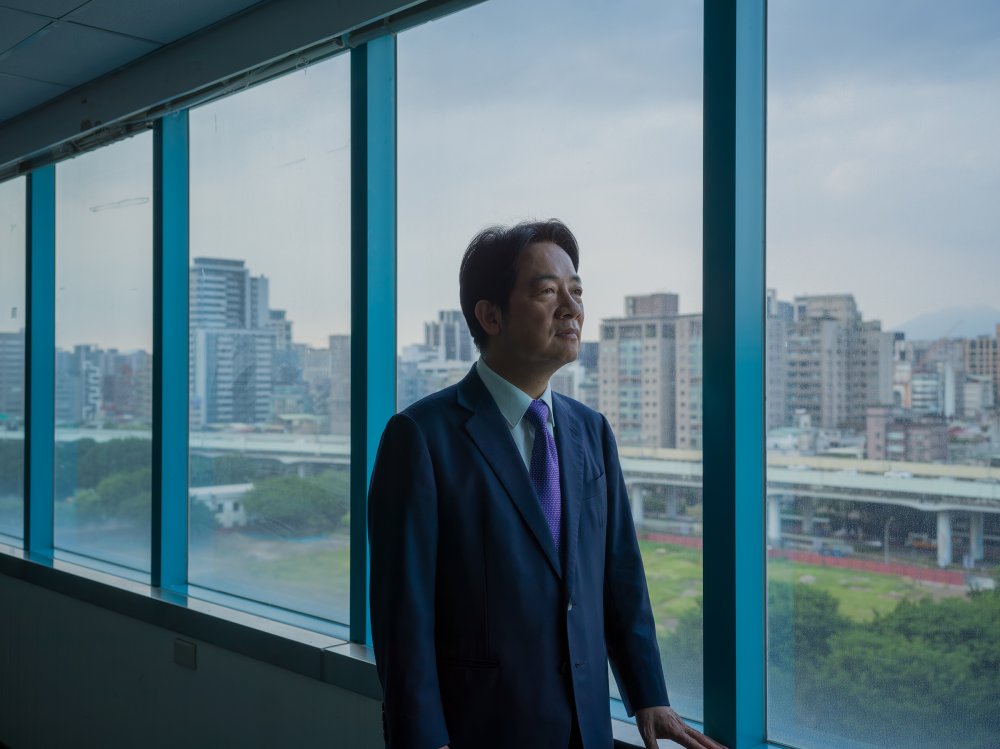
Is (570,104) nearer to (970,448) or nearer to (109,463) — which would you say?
(970,448)

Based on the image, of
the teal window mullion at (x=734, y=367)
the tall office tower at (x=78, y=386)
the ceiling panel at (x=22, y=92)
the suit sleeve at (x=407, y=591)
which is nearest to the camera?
the suit sleeve at (x=407, y=591)

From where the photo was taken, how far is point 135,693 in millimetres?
3525

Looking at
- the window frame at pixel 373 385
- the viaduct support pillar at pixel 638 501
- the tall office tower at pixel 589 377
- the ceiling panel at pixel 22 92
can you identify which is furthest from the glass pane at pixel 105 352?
the viaduct support pillar at pixel 638 501

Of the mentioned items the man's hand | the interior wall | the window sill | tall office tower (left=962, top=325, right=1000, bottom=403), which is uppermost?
tall office tower (left=962, top=325, right=1000, bottom=403)

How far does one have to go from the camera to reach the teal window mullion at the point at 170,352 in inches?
141

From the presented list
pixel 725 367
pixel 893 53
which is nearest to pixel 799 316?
pixel 725 367

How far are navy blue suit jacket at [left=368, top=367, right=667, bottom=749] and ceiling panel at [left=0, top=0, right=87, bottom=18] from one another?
220 centimetres

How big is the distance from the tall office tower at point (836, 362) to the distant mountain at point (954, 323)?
0.05 m

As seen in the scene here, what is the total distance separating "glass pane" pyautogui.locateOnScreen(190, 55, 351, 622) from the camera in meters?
3.05

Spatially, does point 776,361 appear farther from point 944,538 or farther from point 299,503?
point 299,503

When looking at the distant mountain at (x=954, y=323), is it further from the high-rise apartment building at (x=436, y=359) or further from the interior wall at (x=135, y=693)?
the interior wall at (x=135, y=693)

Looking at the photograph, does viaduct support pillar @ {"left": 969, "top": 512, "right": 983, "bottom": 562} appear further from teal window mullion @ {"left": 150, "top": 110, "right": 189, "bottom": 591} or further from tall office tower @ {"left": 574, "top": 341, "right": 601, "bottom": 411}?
teal window mullion @ {"left": 150, "top": 110, "right": 189, "bottom": 591}

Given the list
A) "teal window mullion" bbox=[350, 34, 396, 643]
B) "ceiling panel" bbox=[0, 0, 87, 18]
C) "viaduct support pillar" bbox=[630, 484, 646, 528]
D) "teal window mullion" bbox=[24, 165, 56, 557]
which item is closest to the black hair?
"viaduct support pillar" bbox=[630, 484, 646, 528]

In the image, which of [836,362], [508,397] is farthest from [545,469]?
[836,362]
